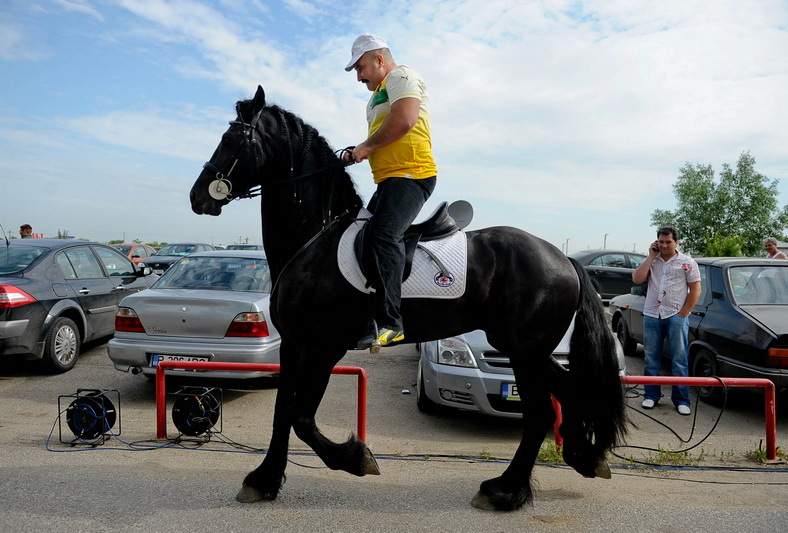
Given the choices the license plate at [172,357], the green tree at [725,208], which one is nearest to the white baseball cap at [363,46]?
the license plate at [172,357]

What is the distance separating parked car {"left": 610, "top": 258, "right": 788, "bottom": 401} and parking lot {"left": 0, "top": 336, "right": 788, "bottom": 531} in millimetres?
668

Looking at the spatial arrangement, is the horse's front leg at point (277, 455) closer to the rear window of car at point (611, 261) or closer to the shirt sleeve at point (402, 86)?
the shirt sleeve at point (402, 86)

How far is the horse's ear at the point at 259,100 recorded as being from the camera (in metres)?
3.90

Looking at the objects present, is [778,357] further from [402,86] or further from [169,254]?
[169,254]

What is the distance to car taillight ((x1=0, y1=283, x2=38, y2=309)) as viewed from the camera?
7.01 m

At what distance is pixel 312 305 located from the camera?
3.70 metres

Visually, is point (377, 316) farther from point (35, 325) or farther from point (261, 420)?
point (35, 325)

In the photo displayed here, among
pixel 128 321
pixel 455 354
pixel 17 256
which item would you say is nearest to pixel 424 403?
pixel 455 354

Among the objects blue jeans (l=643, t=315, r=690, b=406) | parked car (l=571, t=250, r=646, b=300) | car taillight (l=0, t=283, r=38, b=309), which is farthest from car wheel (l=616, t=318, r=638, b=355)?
car taillight (l=0, t=283, r=38, b=309)

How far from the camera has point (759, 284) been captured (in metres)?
7.19

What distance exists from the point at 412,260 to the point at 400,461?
1.94m

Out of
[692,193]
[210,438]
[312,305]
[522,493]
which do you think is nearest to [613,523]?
[522,493]

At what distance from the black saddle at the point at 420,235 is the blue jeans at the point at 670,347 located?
3991mm

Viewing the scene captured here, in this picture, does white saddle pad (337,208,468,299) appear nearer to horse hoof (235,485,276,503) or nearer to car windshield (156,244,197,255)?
horse hoof (235,485,276,503)
